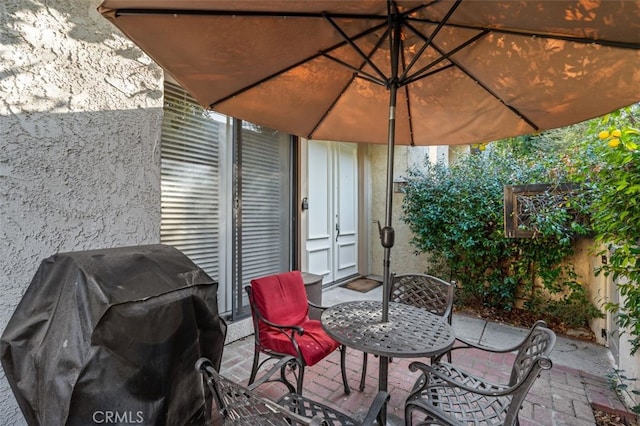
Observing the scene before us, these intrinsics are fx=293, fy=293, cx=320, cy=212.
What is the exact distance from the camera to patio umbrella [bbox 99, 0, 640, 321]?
146 cm

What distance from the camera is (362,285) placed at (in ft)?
18.6

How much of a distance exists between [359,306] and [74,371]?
5.39 feet

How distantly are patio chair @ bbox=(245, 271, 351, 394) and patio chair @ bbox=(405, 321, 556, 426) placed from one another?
2.41 ft

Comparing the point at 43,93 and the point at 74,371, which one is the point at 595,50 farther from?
the point at 43,93

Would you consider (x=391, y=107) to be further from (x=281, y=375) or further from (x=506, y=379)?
(x=506, y=379)

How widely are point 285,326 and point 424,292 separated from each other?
1.35 metres

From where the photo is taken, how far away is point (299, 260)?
4230 millimetres

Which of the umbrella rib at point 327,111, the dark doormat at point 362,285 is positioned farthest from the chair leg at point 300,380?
the dark doormat at point 362,285

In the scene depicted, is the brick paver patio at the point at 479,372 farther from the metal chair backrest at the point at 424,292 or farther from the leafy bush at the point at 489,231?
the leafy bush at the point at 489,231

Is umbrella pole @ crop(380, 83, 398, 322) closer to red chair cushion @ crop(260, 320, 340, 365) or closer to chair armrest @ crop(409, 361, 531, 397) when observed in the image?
chair armrest @ crop(409, 361, 531, 397)

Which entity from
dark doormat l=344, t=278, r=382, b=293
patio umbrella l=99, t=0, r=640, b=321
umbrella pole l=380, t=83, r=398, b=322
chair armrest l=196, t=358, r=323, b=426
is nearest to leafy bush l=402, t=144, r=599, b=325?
dark doormat l=344, t=278, r=382, b=293

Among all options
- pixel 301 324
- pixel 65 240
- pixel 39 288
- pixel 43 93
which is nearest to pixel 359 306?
pixel 301 324

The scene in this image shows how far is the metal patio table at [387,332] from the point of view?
152 cm

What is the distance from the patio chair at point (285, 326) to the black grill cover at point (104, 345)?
82 centimetres
